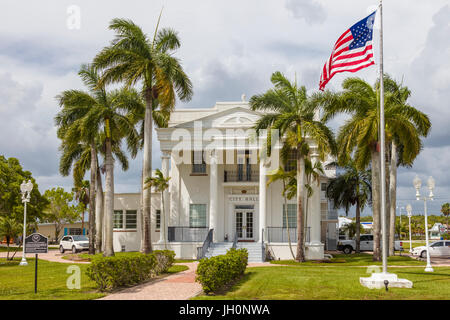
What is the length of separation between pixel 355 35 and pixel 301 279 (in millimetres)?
8266

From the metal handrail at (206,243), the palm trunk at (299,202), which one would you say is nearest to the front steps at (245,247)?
the metal handrail at (206,243)

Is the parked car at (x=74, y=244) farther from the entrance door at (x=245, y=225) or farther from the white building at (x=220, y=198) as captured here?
the entrance door at (x=245, y=225)

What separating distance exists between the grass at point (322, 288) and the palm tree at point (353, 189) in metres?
18.7

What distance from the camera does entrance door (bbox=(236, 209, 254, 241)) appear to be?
3136cm

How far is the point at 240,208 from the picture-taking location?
104ft

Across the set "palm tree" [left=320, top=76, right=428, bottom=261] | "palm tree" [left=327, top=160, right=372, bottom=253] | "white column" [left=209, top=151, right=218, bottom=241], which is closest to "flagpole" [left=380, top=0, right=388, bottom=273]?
"palm tree" [left=320, top=76, right=428, bottom=261]

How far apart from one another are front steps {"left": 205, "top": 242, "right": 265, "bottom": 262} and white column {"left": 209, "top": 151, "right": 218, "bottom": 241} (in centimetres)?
96

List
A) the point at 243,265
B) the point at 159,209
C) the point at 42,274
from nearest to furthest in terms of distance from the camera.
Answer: the point at 243,265, the point at 42,274, the point at 159,209

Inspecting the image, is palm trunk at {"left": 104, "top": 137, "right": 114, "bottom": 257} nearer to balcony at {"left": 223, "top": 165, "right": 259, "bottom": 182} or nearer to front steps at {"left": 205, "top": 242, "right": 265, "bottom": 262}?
front steps at {"left": 205, "top": 242, "right": 265, "bottom": 262}

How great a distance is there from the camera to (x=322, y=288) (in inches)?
568

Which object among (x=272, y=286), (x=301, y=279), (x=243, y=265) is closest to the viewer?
(x=272, y=286)

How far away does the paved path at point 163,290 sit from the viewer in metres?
13.4
